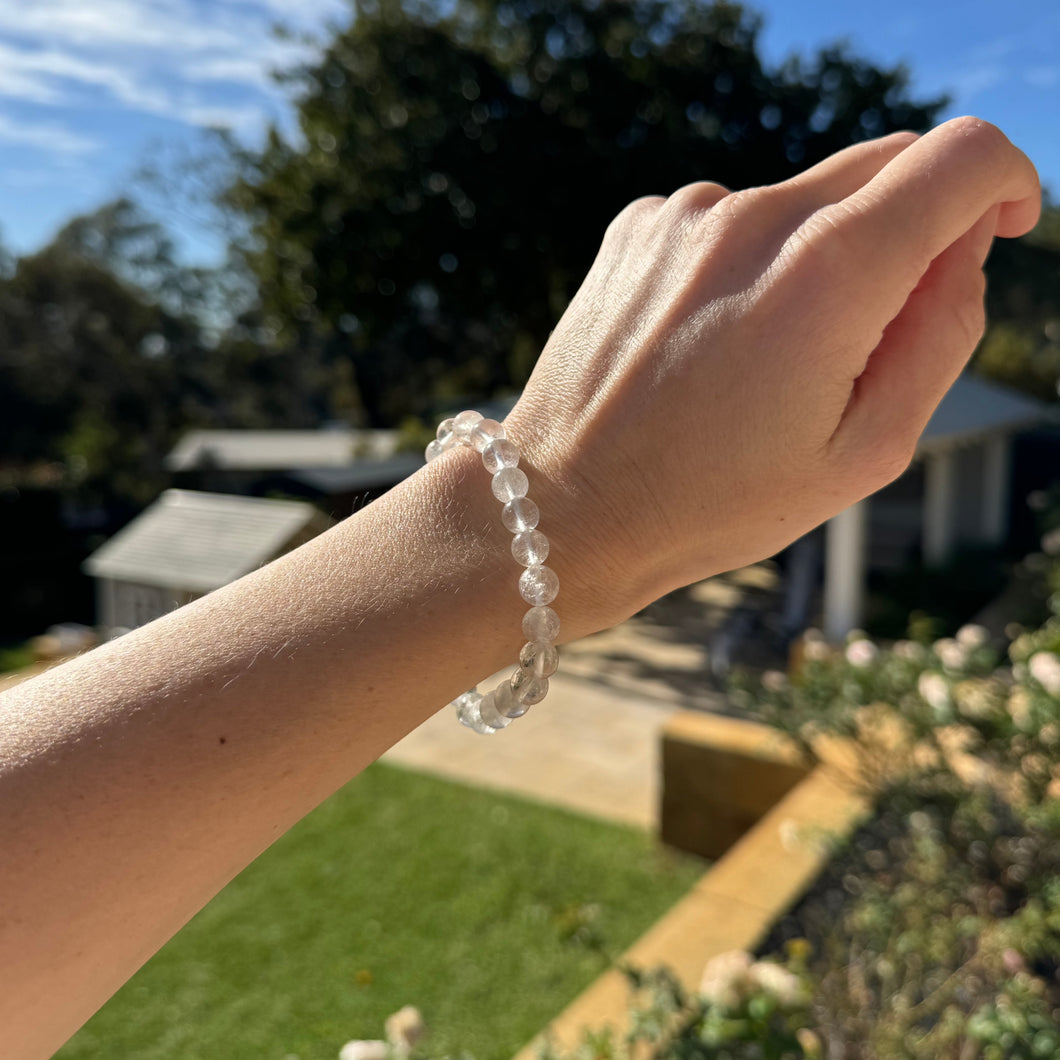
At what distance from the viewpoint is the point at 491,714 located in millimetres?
904

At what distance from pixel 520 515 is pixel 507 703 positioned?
0.20 m

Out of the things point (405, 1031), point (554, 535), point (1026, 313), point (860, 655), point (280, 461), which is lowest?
point (280, 461)

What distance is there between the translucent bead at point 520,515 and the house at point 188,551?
262cm

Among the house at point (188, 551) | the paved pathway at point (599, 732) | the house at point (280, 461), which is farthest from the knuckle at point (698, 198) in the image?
the house at point (280, 461)

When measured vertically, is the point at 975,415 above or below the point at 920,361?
below

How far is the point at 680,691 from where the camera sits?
8.46 m

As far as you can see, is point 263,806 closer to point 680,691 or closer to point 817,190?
point 817,190

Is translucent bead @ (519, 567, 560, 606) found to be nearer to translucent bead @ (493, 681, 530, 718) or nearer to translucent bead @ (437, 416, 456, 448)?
translucent bead @ (493, 681, 530, 718)

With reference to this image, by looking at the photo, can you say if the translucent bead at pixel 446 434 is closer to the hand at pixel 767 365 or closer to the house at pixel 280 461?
the hand at pixel 767 365

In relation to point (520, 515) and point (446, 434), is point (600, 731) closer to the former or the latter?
point (446, 434)

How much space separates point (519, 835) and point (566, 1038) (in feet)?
9.09

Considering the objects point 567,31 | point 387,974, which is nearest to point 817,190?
point 387,974

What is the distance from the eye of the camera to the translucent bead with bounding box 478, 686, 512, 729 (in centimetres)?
90

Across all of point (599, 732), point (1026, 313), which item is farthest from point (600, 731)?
point (1026, 313)
